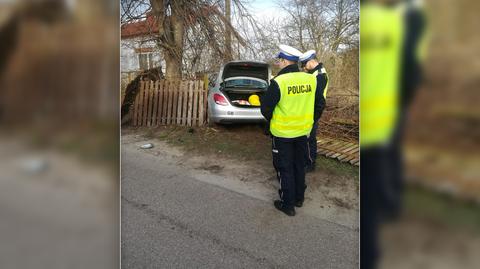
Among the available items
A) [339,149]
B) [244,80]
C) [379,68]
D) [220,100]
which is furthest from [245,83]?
[379,68]

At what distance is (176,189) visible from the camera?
12.2ft

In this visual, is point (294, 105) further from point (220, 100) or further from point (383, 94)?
point (220, 100)

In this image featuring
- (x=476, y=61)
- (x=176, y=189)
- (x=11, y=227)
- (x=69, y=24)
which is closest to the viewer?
(x=476, y=61)

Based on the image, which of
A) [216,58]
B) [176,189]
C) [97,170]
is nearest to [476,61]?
[97,170]

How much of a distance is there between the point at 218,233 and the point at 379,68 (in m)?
2.29

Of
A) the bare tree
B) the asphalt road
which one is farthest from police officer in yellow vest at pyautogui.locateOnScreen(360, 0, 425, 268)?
the bare tree

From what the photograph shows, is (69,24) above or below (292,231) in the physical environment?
above

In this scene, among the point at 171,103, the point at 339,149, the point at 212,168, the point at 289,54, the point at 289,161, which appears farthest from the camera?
the point at 171,103

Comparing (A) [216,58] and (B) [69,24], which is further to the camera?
(A) [216,58]

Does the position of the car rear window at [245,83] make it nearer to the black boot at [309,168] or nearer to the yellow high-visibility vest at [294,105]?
the black boot at [309,168]

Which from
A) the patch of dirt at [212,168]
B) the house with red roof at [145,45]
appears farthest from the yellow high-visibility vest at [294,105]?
the house with red roof at [145,45]

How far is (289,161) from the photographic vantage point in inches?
122

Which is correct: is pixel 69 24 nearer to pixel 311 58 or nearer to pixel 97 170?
pixel 97 170

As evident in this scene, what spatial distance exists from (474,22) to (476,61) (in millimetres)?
88
